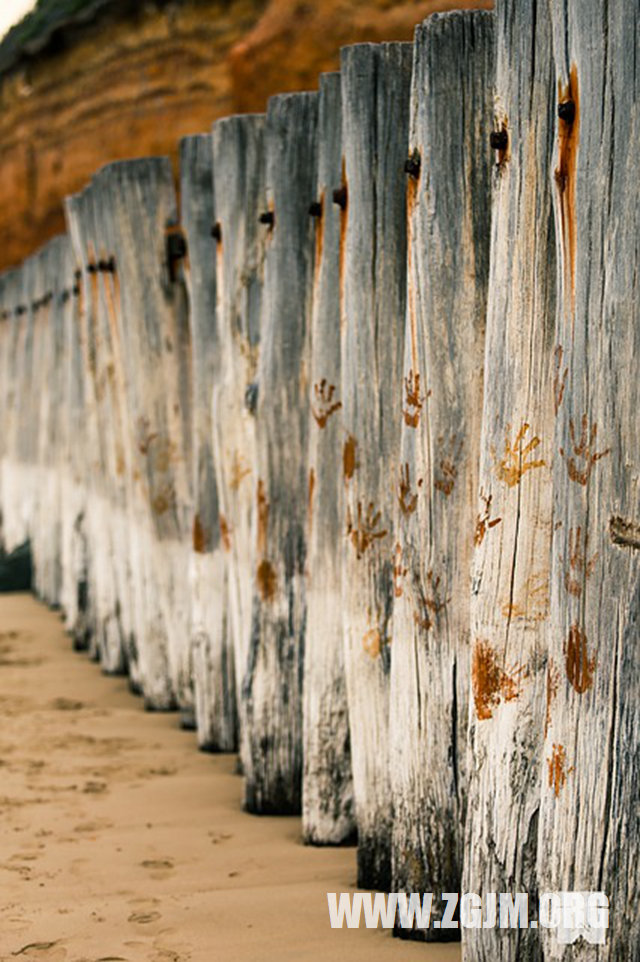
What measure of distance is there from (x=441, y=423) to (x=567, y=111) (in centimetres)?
91

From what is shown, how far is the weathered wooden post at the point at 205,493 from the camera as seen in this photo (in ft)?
18.0

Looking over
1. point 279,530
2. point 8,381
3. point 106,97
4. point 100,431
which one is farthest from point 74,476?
point 106,97

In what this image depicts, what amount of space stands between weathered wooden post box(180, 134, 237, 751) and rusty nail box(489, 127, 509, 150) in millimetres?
2406

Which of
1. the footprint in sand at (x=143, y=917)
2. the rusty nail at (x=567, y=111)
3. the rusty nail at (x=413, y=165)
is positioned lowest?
the footprint in sand at (x=143, y=917)

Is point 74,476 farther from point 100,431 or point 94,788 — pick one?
point 94,788

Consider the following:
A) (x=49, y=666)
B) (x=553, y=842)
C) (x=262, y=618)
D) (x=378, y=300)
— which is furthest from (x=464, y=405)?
(x=49, y=666)

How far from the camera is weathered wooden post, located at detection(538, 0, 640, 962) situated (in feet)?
8.74

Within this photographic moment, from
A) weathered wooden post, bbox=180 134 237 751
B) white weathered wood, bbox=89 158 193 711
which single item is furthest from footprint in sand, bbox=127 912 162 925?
white weathered wood, bbox=89 158 193 711

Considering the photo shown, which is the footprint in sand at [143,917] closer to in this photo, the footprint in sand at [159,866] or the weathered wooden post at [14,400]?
the footprint in sand at [159,866]

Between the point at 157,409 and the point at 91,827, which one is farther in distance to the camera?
the point at 157,409

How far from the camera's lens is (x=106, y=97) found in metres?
21.5

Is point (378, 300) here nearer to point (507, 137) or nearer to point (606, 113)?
point (507, 137)

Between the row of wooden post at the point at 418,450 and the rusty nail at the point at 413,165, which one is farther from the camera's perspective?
the rusty nail at the point at 413,165

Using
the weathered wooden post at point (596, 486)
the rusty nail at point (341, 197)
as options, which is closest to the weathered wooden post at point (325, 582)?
the rusty nail at point (341, 197)
